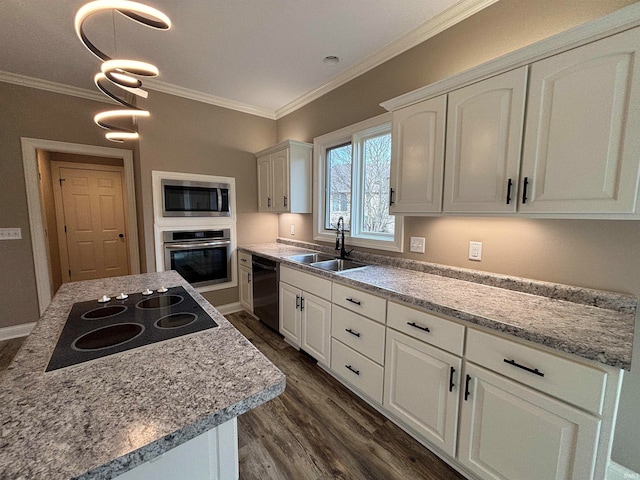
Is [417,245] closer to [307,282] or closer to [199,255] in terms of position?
[307,282]

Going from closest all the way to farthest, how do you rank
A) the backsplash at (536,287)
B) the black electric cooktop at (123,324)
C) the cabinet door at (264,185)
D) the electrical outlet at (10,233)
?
the black electric cooktop at (123,324) → the backsplash at (536,287) → the electrical outlet at (10,233) → the cabinet door at (264,185)

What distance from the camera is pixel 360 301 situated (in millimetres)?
1883

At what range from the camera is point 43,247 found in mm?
3031

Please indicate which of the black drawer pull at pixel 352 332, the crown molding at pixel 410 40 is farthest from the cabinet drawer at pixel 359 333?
the crown molding at pixel 410 40

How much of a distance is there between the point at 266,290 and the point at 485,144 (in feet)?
8.00

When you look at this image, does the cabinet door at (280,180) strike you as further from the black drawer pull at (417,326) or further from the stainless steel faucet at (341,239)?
the black drawer pull at (417,326)

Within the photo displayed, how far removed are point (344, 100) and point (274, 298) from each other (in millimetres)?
2211

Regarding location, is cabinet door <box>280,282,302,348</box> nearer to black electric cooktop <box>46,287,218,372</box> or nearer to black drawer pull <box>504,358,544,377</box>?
black electric cooktop <box>46,287,218,372</box>

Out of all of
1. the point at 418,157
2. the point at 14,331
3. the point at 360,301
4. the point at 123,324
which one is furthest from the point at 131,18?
the point at 14,331

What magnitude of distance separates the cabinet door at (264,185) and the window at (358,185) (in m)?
0.70

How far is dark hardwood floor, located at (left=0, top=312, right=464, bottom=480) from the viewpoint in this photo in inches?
58.1

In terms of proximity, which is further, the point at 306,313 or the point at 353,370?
the point at 306,313

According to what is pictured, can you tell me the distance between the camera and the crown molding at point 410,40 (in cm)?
178

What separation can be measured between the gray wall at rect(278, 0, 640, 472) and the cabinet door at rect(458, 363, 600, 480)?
0.66 metres
